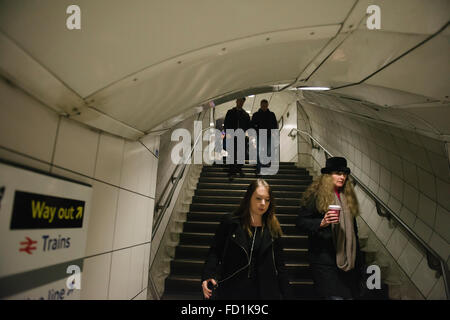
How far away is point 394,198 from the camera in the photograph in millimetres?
3303

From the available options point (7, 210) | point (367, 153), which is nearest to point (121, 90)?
point (7, 210)

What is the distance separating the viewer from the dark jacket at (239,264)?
1.60m

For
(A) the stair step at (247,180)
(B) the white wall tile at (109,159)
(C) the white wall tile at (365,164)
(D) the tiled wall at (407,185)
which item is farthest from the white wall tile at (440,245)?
(B) the white wall tile at (109,159)

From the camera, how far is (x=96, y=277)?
1367 mm

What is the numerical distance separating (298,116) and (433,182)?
5184 mm

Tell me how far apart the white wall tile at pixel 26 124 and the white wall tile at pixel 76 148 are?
0.05 metres

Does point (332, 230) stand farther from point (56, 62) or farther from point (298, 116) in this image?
point (298, 116)

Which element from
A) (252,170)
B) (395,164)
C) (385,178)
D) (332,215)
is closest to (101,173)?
(332,215)

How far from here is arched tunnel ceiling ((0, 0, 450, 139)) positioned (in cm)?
88

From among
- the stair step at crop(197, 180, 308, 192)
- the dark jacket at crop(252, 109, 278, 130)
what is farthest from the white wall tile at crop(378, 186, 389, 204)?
the dark jacket at crop(252, 109, 278, 130)

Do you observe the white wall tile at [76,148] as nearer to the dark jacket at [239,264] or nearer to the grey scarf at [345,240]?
the dark jacket at [239,264]

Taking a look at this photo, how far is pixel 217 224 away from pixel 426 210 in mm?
2547

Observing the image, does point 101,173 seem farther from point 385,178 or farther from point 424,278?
point 385,178

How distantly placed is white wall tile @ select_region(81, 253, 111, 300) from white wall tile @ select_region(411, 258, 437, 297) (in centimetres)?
289
